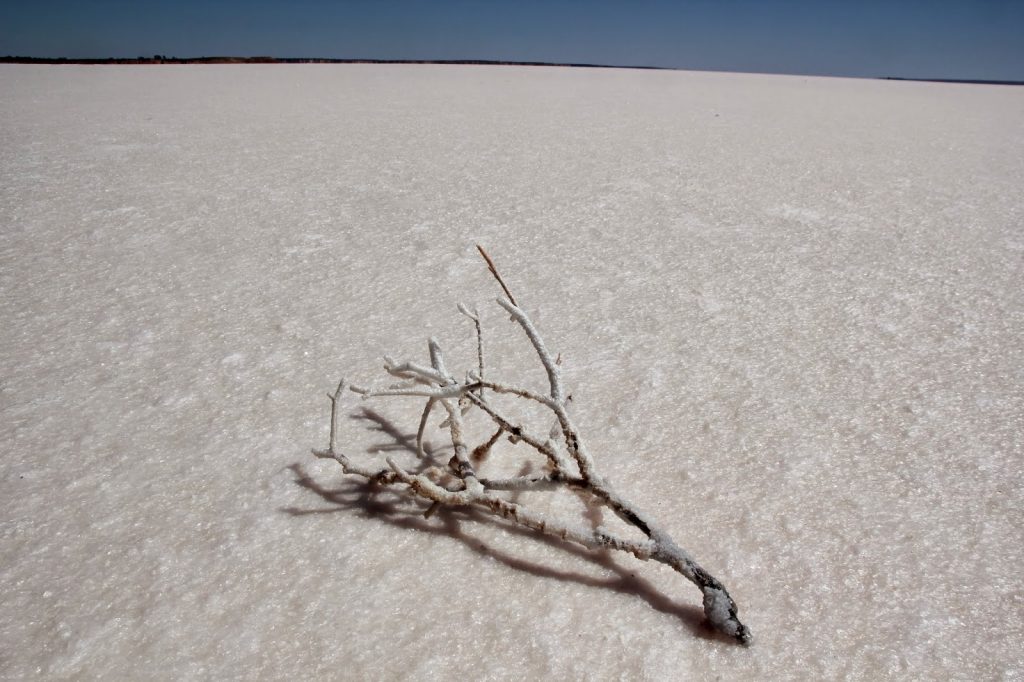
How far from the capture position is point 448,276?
4.25 ft

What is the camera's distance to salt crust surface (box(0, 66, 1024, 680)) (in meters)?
0.58

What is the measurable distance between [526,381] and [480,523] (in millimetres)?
306

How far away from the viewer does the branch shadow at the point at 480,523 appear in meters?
0.60

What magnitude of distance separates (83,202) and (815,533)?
1640mm

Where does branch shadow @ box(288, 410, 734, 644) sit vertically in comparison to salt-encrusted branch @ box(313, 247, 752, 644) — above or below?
below

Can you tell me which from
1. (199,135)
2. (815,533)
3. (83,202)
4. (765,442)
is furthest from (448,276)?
(199,135)

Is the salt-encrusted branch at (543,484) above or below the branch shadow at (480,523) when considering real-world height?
above

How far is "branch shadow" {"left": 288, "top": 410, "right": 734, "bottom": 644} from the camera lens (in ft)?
1.96

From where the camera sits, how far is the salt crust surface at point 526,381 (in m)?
0.58

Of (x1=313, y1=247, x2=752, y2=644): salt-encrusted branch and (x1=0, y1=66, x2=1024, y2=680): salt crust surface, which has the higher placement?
(x1=313, y1=247, x2=752, y2=644): salt-encrusted branch

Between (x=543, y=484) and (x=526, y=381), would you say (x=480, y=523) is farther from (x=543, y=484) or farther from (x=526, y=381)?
(x=526, y=381)

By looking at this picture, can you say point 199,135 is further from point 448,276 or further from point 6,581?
point 6,581

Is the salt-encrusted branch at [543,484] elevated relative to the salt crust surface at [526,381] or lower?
elevated

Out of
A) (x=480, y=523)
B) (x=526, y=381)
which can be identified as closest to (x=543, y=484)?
(x=480, y=523)
